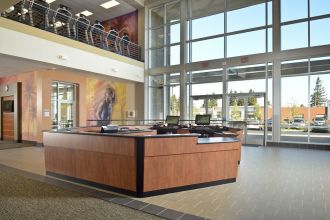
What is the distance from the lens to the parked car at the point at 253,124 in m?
10.3

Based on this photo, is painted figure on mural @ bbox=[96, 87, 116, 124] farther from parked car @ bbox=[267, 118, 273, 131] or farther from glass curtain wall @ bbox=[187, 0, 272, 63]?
parked car @ bbox=[267, 118, 273, 131]

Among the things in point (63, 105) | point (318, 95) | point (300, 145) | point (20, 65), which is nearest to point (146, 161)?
point (20, 65)

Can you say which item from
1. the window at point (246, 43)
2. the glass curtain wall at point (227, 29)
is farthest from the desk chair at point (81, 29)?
the window at point (246, 43)

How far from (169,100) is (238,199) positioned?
991 centimetres

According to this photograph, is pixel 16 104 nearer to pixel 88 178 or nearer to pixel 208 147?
pixel 88 178

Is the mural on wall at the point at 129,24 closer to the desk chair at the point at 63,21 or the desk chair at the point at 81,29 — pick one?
the desk chair at the point at 81,29

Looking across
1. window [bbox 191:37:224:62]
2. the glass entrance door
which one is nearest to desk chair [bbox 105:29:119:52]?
window [bbox 191:37:224:62]

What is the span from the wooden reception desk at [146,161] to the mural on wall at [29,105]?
637cm

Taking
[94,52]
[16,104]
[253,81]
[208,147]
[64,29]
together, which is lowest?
[208,147]

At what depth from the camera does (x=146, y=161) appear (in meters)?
3.53

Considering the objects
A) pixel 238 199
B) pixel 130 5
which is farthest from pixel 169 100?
pixel 238 199

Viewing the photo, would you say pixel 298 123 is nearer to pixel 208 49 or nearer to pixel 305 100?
pixel 305 100

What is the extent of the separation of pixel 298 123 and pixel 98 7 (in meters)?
11.1

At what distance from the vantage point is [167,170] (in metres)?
3.68
